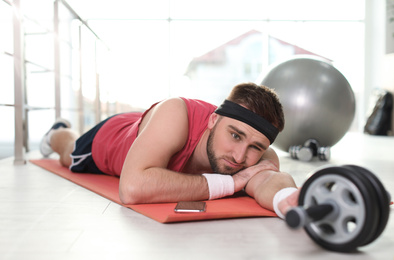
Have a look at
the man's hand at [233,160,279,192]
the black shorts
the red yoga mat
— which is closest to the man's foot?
the black shorts

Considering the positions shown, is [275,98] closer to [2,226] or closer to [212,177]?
[212,177]

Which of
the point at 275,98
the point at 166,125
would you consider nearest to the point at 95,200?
the point at 166,125

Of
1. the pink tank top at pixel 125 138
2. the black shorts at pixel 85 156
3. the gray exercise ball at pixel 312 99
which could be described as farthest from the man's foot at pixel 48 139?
the gray exercise ball at pixel 312 99

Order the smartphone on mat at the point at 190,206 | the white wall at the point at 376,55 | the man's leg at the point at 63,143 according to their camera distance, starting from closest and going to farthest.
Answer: the smartphone on mat at the point at 190,206
the man's leg at the point at 63,143
the white wall at the point at 376,55

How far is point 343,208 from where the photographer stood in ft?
3.05

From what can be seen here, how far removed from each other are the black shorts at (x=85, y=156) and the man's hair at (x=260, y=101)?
3.71 feet

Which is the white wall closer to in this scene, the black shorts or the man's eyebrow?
the black shorts

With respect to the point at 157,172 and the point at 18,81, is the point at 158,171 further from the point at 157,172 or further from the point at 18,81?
the point at 18,81

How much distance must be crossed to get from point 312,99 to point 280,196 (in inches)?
74.5

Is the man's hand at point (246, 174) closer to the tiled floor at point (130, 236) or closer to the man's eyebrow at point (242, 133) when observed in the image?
the man's eyebrow at point (242, 133)

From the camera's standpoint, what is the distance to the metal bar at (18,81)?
2744mm

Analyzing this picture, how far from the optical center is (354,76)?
839 centimetres

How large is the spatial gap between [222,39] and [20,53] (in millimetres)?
5597

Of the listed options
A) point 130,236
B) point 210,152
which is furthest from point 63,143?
point 130,236
